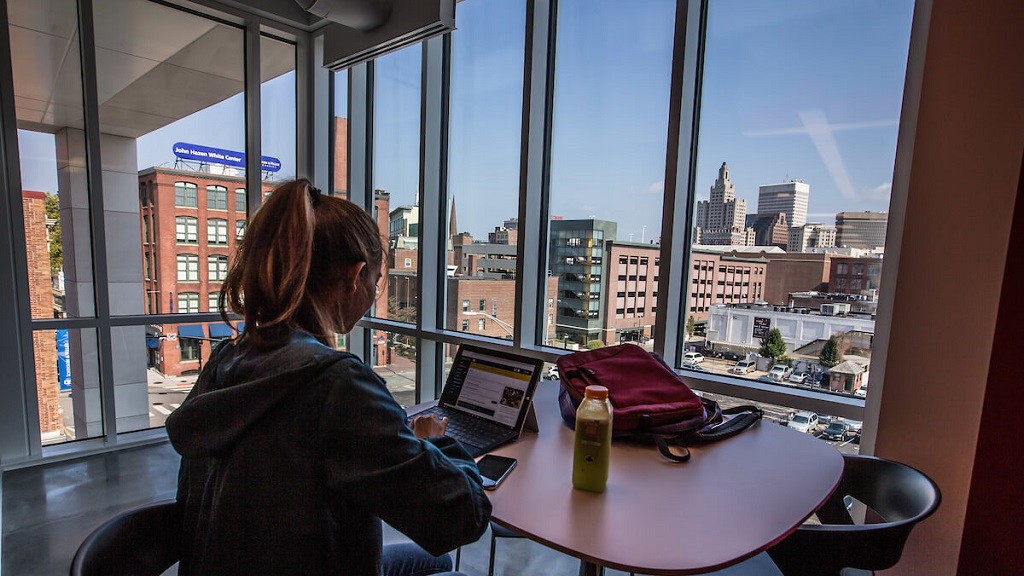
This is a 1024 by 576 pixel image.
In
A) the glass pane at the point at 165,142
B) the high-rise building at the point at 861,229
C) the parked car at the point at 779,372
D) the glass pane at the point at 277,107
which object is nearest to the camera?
the high-rise building at the point at 861,229

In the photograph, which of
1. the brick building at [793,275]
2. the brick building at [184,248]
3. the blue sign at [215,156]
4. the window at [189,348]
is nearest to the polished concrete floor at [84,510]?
the window at [189,348]

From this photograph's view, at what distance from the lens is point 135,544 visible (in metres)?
0.94

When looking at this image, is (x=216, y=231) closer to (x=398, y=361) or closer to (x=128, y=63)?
(x=128, y=63)

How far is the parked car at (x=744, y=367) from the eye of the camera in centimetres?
218

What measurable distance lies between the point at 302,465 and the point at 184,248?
136 inches

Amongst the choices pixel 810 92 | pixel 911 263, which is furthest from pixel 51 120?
pixel 911 263

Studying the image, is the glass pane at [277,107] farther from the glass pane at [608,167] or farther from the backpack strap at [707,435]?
the backpack strap at [707,435]

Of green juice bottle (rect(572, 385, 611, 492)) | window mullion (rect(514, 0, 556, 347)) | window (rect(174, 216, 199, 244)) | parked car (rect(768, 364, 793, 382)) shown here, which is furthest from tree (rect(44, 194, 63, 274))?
parked car (rect(768, 364, 793, 382))

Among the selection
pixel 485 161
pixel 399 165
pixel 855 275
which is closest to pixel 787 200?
pixel 855 275

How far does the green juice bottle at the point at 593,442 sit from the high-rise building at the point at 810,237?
4.81 ft

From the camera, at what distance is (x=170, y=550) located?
1003mm

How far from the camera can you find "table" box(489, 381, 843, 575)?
89cm

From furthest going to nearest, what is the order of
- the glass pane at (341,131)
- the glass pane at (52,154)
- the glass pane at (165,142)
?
the glass pane at (341,131), the glass pane at (165,142), the glass pane at (52,154)

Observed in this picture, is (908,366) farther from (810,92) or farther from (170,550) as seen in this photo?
(170,550)
